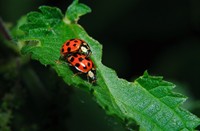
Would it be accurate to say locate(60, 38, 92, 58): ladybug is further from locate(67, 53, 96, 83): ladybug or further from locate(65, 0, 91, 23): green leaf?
locate(65, 0, 91, 23): green leaf

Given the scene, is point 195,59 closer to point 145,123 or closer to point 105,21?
point 105,21

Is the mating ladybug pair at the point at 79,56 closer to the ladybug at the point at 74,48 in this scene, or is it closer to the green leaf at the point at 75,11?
the ladybug at the point at 74,48

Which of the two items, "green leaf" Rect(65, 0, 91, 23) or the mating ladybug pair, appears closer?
the mating ladybug pair

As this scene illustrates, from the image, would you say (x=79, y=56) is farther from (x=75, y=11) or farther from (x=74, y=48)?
(x=75, y=11)

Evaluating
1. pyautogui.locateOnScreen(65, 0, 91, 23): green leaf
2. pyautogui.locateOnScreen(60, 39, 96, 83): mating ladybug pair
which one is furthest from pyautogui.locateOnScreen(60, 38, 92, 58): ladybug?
pyautogui.locateOnScreen(65, 0, 91, 23): green leaf

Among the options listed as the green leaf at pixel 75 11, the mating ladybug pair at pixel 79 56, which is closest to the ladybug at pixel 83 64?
the mating ladybug pair at pixel 79 56

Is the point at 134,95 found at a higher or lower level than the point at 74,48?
lower

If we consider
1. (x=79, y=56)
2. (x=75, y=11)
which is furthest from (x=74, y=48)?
(x=75, y=11)
